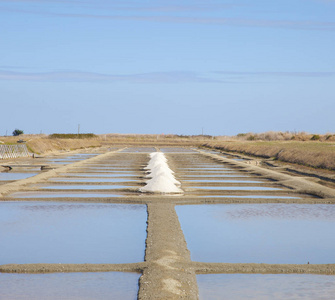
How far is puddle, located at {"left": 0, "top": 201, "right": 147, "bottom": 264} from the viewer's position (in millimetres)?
8125

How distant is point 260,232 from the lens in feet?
33.9

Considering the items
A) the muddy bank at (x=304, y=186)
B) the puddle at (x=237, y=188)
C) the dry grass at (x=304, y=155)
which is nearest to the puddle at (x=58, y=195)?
the puddle at (x=237, y=188)

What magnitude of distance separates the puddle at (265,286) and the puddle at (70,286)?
A: 0.91 metres

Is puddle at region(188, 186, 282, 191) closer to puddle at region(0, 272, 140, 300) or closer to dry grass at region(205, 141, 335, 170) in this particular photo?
dry grass at region(205, 141, 335, 170)

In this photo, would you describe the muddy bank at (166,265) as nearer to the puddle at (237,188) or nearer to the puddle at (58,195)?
the puddle at (58,195)

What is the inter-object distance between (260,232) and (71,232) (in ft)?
11.7

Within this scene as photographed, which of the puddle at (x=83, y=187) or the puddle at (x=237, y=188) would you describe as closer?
the puddle at (x=83, y=187)

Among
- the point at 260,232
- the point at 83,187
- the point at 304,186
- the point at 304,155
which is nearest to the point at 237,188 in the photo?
the point at 304,186

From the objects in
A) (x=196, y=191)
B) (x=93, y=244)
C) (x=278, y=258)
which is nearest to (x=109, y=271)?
(x=93, y=244)

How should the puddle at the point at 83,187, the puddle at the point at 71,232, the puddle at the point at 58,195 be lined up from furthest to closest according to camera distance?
the puddle at the point at 83,187 < the puddle at the point at 58,195 < the puddle at the point at 71,232

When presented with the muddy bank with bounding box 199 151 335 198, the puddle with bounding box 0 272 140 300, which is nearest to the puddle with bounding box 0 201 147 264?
the puddle with bounding box 0 272 140 300

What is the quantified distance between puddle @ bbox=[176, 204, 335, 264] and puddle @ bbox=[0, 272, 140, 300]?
169 centimetres

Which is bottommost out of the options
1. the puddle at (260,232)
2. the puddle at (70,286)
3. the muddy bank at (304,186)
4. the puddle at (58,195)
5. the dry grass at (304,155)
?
the puddle at (58,195)

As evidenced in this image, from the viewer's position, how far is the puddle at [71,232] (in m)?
8.12
